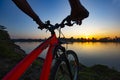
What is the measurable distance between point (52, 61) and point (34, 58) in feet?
4.12

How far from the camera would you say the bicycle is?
8.98ft

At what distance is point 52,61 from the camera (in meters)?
4.40

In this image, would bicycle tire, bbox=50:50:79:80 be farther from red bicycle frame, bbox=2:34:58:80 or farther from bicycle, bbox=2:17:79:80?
red bicycle frame, bbox=2:34:58:80

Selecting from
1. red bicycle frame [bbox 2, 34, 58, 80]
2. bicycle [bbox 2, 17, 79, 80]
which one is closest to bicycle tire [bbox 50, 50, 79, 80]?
bicycle [bbox 2, 17, 79, 80]

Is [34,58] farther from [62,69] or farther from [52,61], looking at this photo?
[62,69]

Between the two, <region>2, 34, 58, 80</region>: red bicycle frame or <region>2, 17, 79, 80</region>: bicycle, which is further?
<region>2, 17, 79, 80</region>: bicycle

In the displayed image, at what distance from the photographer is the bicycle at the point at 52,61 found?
108 inches

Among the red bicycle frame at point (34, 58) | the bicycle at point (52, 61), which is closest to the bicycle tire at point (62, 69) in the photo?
the bicycle at point (52, 61)

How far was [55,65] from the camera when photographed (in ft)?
15.3

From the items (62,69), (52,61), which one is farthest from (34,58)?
(62,69)

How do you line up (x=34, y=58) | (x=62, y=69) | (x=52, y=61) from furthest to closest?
(x=62, y=69)
(x=52, y=61)
(x=34, y=58)

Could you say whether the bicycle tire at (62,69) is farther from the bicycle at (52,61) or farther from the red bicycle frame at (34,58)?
the red bicycle frame at (34,58)

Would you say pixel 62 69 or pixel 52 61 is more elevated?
pixel 52 61

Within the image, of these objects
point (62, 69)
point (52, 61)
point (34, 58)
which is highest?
point (34, 58)
